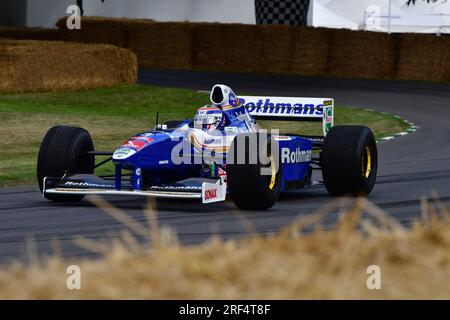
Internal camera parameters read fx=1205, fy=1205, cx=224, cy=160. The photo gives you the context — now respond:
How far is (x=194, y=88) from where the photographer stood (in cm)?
2755

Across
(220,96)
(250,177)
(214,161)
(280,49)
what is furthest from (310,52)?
(250,177)

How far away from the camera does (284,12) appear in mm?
35656

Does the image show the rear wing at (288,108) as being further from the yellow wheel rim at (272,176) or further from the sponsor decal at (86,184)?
the sponsor decal at (86,184)

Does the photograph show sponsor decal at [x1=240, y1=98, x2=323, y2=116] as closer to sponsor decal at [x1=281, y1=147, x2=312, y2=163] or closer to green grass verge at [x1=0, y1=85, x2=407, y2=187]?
sponsor decal at [x1=281, y1=147, x2=312, y2=163]

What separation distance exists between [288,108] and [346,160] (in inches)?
68.0

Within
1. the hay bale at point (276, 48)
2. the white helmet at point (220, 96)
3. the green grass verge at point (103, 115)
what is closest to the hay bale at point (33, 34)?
the hay bale at point (276, 48)

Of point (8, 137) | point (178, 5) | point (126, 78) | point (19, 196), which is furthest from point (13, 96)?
point (178, 5)

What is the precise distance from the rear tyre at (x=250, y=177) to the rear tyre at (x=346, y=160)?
98cm

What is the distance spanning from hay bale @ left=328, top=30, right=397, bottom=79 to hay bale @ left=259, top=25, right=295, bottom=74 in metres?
1.14

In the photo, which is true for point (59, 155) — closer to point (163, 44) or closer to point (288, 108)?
point (288, 108)

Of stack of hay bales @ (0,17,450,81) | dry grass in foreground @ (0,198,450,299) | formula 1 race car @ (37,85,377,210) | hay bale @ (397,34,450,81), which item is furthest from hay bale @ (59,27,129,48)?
dry grass in foreground @ (0,198,450,299)

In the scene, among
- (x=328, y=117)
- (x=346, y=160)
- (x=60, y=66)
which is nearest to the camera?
(x=346, y=160)
